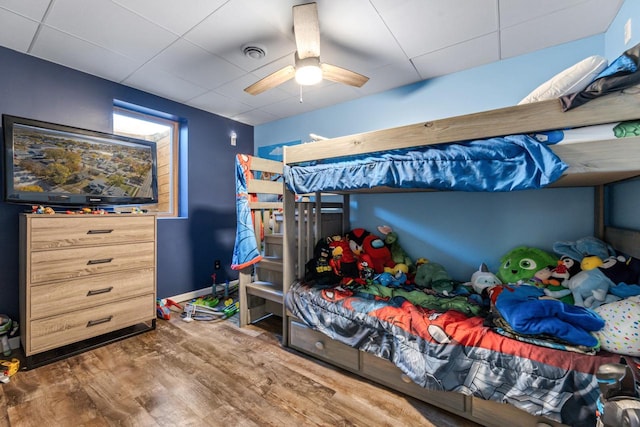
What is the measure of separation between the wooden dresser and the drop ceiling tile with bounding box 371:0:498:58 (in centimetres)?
250

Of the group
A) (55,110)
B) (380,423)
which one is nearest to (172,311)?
(55,110)

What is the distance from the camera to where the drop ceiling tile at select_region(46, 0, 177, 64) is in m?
1.61

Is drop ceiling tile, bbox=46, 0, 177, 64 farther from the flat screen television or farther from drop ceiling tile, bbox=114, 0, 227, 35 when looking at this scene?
the flat screen television

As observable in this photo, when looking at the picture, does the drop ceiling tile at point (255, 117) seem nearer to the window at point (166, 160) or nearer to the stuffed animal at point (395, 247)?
the window at point (166, 160)

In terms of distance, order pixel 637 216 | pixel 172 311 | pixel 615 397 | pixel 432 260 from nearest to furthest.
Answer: pixel 615 397 < pixel 637 216 < pixel 432 260 < pixel 172 311

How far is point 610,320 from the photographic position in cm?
117

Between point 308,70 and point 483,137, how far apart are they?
45.4 inches

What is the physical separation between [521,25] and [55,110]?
3686mm

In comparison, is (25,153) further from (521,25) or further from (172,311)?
(521,25)

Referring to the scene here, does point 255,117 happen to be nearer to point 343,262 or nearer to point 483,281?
point 343,262

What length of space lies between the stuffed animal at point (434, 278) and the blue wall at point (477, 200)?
25 cm

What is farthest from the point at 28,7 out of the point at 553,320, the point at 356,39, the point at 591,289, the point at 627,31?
the point at 591,289

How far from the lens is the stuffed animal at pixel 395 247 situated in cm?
243

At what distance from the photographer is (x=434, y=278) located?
2096 mm
